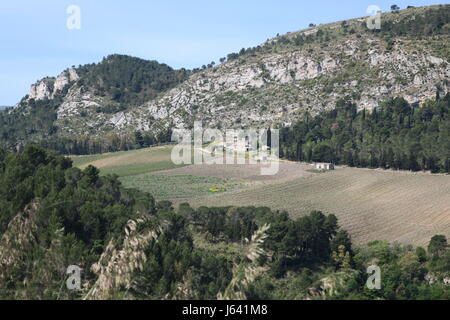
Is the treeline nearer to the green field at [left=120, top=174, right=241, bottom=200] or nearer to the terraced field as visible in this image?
the terraced field

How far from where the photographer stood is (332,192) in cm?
8238

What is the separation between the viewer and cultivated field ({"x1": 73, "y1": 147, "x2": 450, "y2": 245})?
2400 inches

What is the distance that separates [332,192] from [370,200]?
792 cm

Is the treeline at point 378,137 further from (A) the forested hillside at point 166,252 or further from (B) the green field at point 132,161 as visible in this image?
(A) the forested hillside at point 166,252

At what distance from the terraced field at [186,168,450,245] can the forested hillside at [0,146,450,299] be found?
25.8ft

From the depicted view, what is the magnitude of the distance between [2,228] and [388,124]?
118329 millimetres

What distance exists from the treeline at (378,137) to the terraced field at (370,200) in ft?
22.0

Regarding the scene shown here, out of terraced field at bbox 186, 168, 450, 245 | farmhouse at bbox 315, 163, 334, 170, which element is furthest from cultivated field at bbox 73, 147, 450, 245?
farmhouse at bbox 315, 163, 334, 170

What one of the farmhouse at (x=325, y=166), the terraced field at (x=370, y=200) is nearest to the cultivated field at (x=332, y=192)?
the terraced field at (x=370, y=200)

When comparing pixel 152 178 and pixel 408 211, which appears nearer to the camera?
pixel 408 211

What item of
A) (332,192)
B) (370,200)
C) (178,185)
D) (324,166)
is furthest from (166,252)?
(324,166)

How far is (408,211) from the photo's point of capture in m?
68.1
